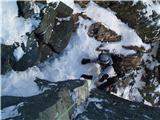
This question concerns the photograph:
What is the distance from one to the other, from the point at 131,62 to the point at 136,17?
1084 millimetres

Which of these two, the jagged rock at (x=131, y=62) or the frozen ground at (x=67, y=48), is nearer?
the frozen ground at (x=67, y=48)

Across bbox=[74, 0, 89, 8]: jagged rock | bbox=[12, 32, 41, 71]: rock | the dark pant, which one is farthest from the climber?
bbox=[12, 32, 41, 71]: rock

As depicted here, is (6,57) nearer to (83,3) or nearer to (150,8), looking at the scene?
(83,3)

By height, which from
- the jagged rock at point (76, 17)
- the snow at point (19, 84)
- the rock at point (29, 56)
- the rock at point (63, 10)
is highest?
the rock at point (63, 10)

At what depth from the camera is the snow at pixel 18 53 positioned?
837cm

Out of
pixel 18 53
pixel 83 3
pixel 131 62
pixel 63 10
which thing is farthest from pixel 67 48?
pixel 131 62

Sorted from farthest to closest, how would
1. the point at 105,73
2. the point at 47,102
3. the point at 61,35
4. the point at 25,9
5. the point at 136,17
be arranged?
the point at 136,17
the point at 105,73
the point at 61,35
the point at 25,9
the point at 47,102

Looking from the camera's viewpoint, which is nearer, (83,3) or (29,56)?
(29,56)

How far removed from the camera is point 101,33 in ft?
32.8

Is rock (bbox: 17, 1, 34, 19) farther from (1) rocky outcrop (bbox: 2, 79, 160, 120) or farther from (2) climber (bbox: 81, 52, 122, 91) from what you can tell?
(2) climber (bbox: 81, 52, 122, 91)

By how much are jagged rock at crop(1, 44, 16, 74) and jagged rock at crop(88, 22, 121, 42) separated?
2367 mm

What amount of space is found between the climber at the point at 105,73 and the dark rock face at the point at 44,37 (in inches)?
32.8

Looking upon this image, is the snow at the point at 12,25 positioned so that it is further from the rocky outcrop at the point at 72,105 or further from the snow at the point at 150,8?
the snow at the point at 150,8

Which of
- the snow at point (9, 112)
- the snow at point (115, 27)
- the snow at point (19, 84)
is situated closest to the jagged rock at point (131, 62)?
the snow at point (115, 27)
